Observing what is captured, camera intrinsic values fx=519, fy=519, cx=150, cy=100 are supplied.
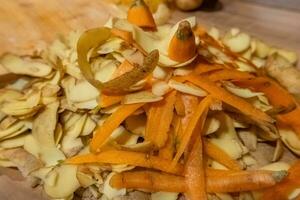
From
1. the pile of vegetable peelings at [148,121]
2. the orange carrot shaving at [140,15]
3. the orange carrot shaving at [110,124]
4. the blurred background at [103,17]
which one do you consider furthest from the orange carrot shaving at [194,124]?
the blurred background at [103,17]

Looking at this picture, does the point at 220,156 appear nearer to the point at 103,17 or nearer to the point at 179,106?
the point at 179,106

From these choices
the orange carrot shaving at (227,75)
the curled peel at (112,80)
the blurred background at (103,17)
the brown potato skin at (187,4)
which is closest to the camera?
the curled peel at (112,80)

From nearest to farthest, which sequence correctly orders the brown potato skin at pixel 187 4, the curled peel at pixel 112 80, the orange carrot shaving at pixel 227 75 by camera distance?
the curled peel at pixel 112 80 → the orange carrot shaving at pixel 227 75 → the brown potato skin at pixel 187 4

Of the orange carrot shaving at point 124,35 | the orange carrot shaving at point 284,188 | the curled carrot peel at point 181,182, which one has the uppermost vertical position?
the orange carrot shaving at point 124,35

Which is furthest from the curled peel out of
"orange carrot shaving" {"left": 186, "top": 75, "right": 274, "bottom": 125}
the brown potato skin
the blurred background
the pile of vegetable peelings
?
the brown potato skin

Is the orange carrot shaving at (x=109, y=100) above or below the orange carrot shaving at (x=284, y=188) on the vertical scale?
above

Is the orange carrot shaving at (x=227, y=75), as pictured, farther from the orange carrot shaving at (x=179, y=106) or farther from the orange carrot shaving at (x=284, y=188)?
the orange carrot shaving at (x=284, y=188)

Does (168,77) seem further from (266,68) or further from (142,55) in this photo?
(266,68)
